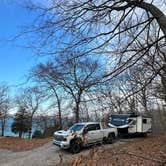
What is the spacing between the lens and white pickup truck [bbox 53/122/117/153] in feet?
60.6

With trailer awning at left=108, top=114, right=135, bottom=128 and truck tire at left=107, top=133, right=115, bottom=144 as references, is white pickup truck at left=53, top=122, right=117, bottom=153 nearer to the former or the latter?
truck tire at left=107, top=133, right=115, bottom=144

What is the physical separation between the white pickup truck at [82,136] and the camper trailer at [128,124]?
Result: 2.29 metres

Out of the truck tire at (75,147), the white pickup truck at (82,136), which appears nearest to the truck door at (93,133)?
the white pickup truck at (82,136)

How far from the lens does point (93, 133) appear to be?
20.1m

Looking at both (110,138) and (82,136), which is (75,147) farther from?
(110,138)

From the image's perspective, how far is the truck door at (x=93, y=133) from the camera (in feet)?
64.2

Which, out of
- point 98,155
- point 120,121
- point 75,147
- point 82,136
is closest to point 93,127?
point 82,136

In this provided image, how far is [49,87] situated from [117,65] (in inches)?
1130

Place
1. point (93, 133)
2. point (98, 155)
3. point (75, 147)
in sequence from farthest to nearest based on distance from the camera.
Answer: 1. point (93, 133)
2. point (75, 147)
3. point (98, 155)

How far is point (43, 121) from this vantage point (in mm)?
48406

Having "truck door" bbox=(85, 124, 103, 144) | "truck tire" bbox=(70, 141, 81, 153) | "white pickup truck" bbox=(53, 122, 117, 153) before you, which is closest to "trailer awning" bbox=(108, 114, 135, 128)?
"white pickup truck" bbox=(53, 122, 117, 153)

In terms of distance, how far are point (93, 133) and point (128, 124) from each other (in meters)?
4.65

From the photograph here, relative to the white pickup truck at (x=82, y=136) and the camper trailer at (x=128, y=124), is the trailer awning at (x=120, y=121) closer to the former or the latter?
the camper trailer at (x=128, y=124)

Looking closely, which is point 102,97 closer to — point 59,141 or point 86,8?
point 86,8
